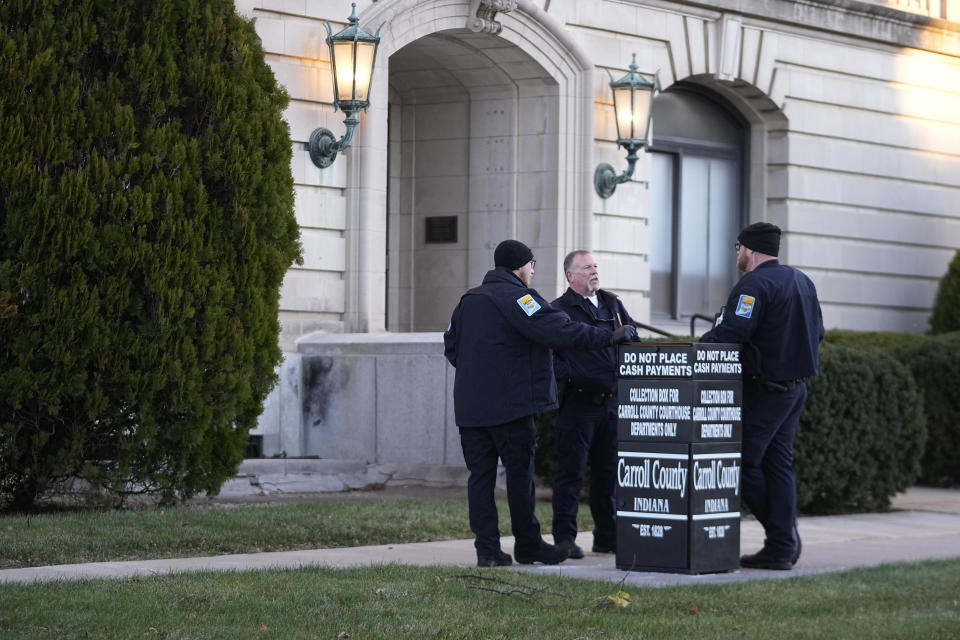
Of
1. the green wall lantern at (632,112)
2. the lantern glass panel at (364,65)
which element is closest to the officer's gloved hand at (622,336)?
the lantern glass panel at (364,65)

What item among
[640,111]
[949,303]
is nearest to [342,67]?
[640,111]

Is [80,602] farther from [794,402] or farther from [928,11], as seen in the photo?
[928,11]

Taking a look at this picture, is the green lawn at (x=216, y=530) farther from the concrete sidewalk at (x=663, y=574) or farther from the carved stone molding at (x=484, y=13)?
the carved stone molding at (x=484, y=13)

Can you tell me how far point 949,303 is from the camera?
70.6 ft

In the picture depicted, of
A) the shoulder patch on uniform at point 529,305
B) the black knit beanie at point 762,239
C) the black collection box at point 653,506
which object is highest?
the black knit beanie at point 762,239

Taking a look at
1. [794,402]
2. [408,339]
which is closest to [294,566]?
[794,402]

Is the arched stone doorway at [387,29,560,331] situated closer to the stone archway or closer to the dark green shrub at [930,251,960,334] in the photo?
the stone archway

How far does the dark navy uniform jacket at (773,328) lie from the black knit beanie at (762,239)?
0.78 ft

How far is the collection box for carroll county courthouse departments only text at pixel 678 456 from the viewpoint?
934 centimetres

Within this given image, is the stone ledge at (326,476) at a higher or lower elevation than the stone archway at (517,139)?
lower

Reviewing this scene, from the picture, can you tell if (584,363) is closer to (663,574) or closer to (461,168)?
(663,574)

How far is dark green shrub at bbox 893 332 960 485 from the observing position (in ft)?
57.1

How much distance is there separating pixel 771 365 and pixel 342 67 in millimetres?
7335

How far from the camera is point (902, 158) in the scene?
22.2 m
